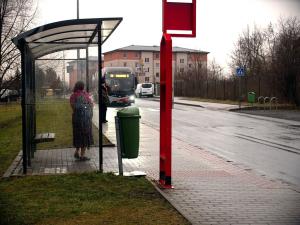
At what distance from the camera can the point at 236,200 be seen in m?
6.95

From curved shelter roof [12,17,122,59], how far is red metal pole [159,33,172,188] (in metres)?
1.22

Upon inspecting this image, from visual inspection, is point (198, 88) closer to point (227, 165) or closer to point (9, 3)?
point (9, 3)

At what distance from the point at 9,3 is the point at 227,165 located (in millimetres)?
16409

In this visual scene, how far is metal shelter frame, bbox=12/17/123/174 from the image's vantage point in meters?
8.62

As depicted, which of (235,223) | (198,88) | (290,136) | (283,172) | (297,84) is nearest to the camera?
(235,223)

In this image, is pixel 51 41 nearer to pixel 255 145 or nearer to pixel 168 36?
pixel 168 36

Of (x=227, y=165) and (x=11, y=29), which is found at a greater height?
(x=11, y=29)

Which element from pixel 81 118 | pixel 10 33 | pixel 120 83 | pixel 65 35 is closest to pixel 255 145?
pixel 81 118

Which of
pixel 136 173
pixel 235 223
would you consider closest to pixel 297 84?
pixel 136 173

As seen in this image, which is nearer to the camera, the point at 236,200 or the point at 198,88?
the point at 236,200

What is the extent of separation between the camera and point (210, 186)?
313 inches

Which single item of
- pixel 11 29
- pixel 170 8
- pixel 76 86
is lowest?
pixel 76 86

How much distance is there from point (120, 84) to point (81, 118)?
29.9m

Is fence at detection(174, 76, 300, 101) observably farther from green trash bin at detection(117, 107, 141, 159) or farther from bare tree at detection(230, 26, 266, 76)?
green trash bin at detection(117, 107, 141, 159)
